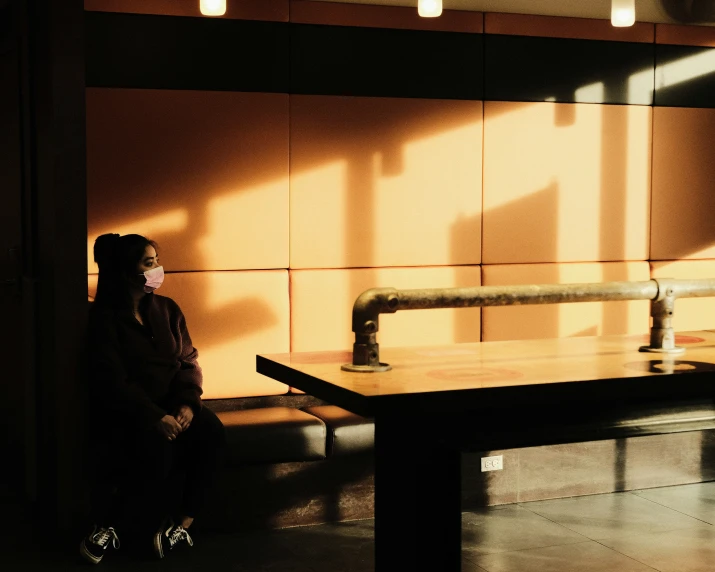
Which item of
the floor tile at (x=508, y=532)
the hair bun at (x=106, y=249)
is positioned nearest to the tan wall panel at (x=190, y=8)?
the hair bun at (x=106, y=249)

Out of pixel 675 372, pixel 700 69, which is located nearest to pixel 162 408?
pixel 675 372

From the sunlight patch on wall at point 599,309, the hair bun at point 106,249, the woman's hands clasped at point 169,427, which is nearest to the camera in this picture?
the woman's hands clasped at point 169,427

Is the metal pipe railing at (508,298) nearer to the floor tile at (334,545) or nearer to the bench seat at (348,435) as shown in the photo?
the floor tile at (334,545)

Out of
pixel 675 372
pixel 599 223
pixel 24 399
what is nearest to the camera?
pixel 675 372

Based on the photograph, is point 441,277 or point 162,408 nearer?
point 162,408

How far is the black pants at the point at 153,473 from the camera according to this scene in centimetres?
359

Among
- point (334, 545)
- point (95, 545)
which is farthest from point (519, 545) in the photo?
point (95, 545)

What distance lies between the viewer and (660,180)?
4.82 meters

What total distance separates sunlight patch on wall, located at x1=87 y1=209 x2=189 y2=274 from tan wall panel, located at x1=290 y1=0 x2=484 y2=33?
0.96 metres

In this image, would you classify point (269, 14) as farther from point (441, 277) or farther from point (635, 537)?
point (635, 537)

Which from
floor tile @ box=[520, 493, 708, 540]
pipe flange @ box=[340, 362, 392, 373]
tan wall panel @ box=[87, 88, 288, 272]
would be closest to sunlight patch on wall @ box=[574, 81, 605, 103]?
tan wall panel @ box=[87, 88, 288, 272]

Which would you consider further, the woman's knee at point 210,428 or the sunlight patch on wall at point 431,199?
the sunlight patch on wall at point 431,199

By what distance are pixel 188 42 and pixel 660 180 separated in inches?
92.1

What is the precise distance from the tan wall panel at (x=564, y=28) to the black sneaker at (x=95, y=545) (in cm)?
268
